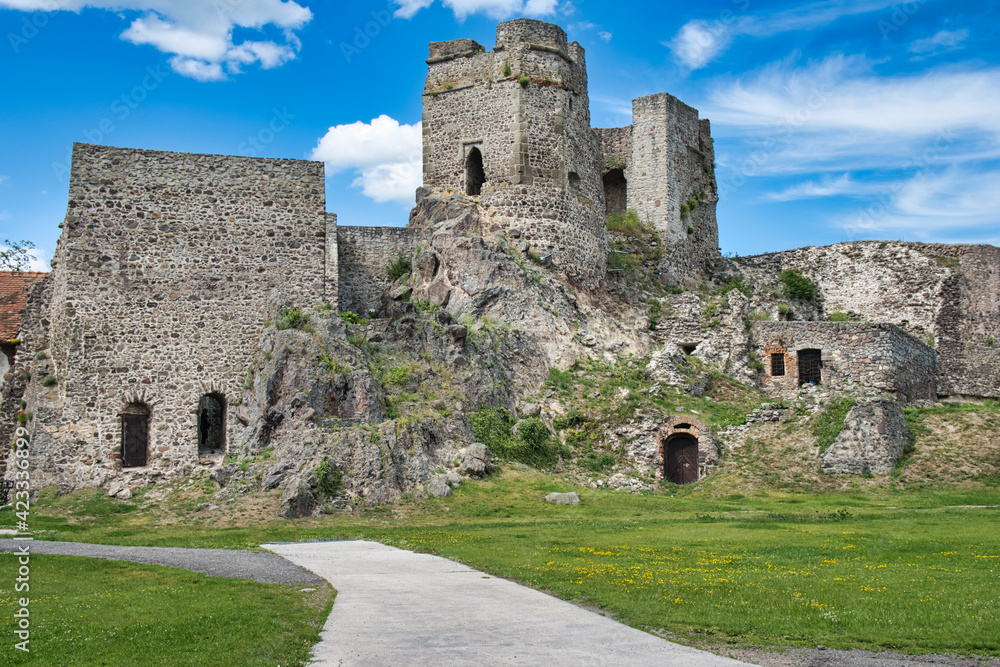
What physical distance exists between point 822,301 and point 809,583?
33.2m

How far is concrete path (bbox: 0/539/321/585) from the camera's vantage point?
1468cm

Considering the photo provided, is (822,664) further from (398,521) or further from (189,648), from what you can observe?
(398,521)

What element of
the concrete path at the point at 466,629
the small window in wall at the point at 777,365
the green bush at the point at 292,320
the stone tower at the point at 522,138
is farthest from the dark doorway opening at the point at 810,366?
the concrete path at the point at 466,629

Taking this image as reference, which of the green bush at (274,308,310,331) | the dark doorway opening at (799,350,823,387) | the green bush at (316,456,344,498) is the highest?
the green bush at (274,308,310,331)

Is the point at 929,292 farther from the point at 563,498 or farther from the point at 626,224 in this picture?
the point at 563,498

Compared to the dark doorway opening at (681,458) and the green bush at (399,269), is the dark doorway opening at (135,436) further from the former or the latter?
the dark doorway opening at (681,458)

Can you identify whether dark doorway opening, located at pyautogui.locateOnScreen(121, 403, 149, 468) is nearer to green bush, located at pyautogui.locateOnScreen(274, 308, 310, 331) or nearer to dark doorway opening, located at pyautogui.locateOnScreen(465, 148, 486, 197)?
green bush, located at pyautogui.locateOnScreen(274, 308, 310, 331)

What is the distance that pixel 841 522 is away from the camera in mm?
21984

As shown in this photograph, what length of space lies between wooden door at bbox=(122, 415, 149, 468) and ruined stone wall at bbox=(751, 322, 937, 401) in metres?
23.0

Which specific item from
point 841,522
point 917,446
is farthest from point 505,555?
point 917,446

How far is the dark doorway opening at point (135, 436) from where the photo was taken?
29.1m

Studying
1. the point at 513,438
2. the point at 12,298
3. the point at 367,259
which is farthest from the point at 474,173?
the point at 12,298

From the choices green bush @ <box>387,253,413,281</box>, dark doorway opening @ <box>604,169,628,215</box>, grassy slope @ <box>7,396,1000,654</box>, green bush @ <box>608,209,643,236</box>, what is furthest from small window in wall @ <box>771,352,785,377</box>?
green bush @ <box>387,253,413,281</box>

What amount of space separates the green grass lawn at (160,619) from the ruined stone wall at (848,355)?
27.0 m
